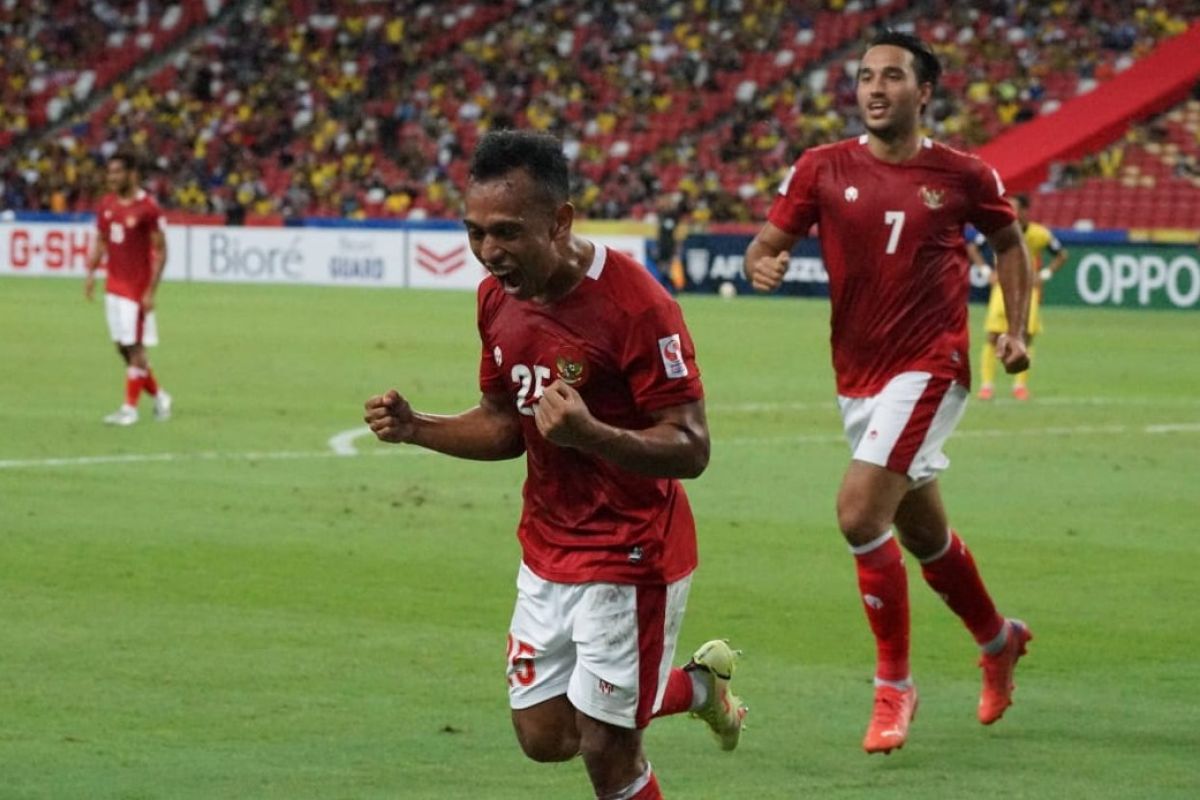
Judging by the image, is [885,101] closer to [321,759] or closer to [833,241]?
[833,241]

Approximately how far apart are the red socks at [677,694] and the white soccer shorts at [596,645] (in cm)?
65

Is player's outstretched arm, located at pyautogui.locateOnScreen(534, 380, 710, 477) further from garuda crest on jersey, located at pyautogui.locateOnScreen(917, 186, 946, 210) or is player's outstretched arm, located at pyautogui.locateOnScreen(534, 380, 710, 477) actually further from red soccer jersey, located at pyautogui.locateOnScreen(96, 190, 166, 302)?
red soccer jersey, located at pyautogui.locateOnScreen(96, 190, 166, 302)

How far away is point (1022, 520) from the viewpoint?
12.9 metres

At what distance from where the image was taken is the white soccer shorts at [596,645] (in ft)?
17.1

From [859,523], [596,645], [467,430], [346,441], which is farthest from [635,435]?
[346,441]

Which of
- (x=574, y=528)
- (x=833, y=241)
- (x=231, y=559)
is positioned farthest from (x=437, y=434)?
(x=231, y=559)

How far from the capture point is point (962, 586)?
26.1ft

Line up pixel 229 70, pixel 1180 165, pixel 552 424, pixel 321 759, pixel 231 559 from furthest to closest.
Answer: pixel 229 70 → pixel 1180 165 → pixel 231 559 → pixel 321 759 → pixel 552 424

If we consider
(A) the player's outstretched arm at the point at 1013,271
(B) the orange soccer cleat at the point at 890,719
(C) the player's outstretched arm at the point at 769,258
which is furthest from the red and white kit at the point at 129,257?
(B) the orange soccer cleat at the point at 890,719

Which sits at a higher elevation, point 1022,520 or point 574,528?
point 574,528

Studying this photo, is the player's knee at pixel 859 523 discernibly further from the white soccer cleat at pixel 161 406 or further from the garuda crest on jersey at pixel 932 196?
the white soccer cleat at pixel 161 406

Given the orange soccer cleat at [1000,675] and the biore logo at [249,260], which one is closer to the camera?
the orange soccer cleat at [1000,675]

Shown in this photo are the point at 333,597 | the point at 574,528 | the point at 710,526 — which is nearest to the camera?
the point at 574,528

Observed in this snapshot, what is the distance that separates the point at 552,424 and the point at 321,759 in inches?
102
